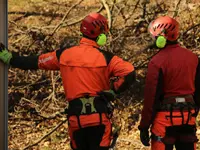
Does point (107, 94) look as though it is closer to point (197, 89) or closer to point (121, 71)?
point (121, 71)

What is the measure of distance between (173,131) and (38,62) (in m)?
1.35

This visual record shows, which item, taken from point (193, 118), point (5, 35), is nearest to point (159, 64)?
point (193, 118)

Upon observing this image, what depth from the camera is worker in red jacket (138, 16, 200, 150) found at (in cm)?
359

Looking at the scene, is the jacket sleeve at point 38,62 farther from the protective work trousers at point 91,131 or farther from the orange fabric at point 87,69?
the protective work trousers at point 91,131

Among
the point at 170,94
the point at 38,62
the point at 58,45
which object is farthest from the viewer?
the point at 58,45

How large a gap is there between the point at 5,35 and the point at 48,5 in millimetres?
1462

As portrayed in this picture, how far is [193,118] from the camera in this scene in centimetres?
369

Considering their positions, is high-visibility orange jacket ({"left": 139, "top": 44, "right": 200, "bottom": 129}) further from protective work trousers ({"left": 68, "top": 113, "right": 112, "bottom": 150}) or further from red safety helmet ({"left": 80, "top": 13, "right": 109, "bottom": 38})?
red safety helmet ({"left": 80, "top": 13, "right": 109, "bottom": 38})

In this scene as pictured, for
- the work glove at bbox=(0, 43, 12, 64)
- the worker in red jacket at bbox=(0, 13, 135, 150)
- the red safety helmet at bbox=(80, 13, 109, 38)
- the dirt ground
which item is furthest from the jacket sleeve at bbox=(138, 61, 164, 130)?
the dirt ground

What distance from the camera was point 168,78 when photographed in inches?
142

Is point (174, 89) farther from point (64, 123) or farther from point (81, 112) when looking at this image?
point (64, 123)

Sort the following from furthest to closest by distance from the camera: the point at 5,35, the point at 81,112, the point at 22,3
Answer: the point at 22,3, the point at 5,35, the point at 81,112

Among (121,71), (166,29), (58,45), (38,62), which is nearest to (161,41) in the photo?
(166,29)

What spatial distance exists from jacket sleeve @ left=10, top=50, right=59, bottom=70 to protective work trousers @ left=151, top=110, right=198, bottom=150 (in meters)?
1.04
